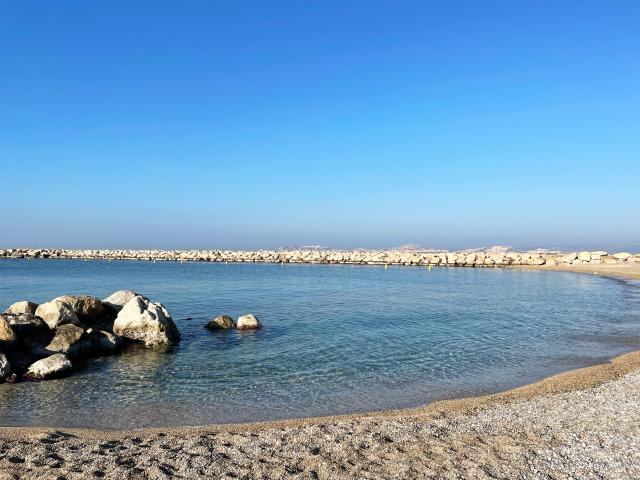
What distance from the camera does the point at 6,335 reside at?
15.3 m

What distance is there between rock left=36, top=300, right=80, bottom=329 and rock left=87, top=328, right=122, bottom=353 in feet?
4.09

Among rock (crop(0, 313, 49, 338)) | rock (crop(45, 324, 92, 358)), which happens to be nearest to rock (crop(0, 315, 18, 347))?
rock (crop(0, 313, 49, 338))

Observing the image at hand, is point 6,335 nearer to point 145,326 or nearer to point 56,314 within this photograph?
point 56,314

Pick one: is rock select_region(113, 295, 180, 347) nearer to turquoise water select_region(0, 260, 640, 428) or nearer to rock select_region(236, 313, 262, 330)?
turquoise water select_region(0, 260, 640, 428)

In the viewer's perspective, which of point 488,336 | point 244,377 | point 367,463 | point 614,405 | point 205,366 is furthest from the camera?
point 488,336

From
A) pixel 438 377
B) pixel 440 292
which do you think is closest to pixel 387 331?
pixel 438 377

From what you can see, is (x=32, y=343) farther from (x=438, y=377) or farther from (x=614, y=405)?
(x=614, y=405)

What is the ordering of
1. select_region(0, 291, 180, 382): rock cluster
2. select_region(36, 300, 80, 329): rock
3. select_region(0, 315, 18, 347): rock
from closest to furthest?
select_region(0, 291, 180, 382): rock cluster
select_region(0, 315, 18, 347): rock
select_region(36, 300, 80, 329): rock

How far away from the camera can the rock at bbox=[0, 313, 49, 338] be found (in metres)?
16.2

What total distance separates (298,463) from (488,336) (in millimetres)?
15429

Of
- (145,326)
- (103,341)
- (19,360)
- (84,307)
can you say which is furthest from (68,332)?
(84,307)

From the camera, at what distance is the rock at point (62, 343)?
15.9 m

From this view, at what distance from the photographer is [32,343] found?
16156 mm

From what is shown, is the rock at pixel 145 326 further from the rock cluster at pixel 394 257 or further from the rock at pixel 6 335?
the rock cluster at pixel 394 257
